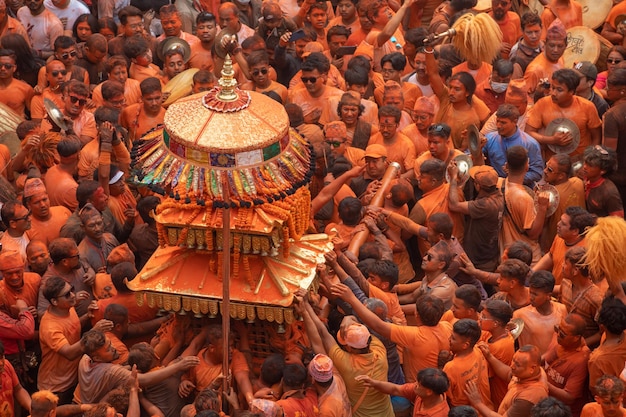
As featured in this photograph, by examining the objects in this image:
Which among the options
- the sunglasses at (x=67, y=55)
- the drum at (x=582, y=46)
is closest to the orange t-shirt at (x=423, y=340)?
the drum at (x=582, y=46)

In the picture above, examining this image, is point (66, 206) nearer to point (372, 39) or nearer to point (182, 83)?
point (182, 83)

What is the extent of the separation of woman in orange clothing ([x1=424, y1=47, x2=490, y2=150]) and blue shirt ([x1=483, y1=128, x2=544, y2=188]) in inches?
22.5

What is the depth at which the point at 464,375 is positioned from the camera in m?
10.7

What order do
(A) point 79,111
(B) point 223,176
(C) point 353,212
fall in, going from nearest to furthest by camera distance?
1. (B) point 223,176
2. (C) point 353,212
3. (A) point 79,111

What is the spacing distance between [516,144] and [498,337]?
3594 mm

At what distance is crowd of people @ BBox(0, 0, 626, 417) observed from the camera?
10797 millimetres

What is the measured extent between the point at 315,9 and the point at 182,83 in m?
2.59

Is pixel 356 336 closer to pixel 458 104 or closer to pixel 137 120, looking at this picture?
pixel 458 104

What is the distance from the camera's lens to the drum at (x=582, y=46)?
54.8 ft

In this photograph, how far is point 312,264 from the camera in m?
11.2

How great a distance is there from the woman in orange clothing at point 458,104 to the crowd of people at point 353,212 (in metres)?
0.03

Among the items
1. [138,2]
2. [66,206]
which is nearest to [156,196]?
[66,206]

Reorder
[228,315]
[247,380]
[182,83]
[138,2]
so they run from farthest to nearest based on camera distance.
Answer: [138,2], [182,83], [247,380], [228,315]

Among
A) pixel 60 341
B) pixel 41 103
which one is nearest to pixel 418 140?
pixel 41 103
